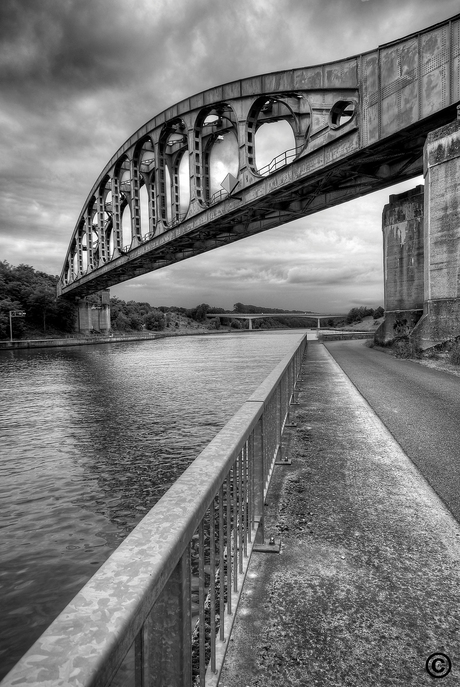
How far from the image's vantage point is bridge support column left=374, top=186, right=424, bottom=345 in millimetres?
26422

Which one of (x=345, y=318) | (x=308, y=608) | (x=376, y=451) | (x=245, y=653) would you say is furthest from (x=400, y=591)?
(x=345, y=318)

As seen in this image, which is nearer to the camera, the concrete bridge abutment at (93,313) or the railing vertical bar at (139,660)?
the railing vertical bar at (139,660)

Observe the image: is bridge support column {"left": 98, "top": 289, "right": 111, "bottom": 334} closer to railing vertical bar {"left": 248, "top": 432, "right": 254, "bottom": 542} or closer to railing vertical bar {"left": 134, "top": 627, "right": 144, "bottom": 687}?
railing vertical bar {"left": 248, "top": 432, "right": 254, "bottom": 542}

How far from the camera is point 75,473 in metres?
7.94

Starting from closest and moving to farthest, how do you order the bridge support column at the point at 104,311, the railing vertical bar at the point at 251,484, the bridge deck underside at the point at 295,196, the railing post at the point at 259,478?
the railing vertical bar at the point at 251,484 → the railing post at the point at 259,478 → the bridge deck underside at the point at 295,196 → the bridge support column at the point at 104,311

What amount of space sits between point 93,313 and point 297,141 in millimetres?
66517

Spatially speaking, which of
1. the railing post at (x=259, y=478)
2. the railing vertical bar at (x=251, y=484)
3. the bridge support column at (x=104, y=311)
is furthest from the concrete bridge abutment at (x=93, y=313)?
the railing vertical bar at (x=251, y=484)

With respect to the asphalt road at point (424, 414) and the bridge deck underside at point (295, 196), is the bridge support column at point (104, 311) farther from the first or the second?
the asphalt road at point (424, 414)

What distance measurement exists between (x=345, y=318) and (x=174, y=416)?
13143cm

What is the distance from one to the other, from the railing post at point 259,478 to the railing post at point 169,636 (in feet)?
6.50

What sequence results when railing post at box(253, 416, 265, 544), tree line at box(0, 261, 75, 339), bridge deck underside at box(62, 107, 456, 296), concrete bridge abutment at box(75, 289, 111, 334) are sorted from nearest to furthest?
1. railing post at box(253, 416, 265, 544)
2. bridge deck underside at box(62, 107, 456, 296)
3. tree line at box(0, 261, 75, 339)
4. concrete bridge abutment at box(75, 289, 111, 334)

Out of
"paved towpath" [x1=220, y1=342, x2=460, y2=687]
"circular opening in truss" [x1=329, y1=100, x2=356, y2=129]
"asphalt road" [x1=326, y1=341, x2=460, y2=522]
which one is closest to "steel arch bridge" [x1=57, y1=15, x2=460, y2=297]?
"circular opening in truss" [x1=329, y1=100, x2=356, y2=129]

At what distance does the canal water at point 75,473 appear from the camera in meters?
4.44

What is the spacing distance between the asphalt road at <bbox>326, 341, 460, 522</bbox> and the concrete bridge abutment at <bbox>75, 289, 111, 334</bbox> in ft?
269
